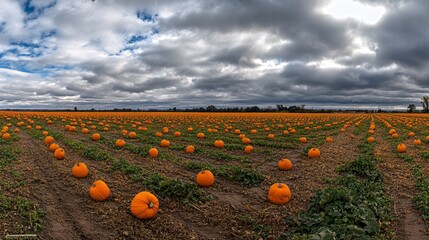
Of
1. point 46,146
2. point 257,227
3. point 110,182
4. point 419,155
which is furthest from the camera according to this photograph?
point 46,146

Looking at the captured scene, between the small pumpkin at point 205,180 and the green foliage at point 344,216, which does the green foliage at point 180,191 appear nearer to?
the small pumpkin at point 205,180

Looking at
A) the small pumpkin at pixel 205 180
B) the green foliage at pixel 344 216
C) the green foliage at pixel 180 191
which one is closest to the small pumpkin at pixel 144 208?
the green foliage at pixel 180 191

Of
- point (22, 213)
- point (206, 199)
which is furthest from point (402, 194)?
point (22, 213)

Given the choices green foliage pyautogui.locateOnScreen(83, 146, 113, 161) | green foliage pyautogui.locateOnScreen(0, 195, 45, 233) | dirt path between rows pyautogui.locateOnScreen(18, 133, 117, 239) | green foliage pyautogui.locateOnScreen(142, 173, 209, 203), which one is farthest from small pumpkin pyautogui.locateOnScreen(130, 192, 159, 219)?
green foliage pyautogui.locateOnScreen(83, 146, 113, 161)

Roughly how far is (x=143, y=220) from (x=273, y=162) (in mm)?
6747

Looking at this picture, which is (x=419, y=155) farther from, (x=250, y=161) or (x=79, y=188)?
(x=79, y=188)

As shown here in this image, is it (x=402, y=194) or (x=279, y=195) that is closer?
(x=279, y=195)

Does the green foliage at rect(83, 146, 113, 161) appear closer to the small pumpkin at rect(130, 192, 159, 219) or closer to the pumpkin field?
the pumpkin field

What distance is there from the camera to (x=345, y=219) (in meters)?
5.32

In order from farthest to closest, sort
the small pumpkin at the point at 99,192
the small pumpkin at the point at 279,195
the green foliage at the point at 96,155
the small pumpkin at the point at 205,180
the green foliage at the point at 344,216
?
the green foliage at the point at 96,155 < the small pumpkin at the point at 205,180 < the small pumpkin at the point at 279,195 < the small pumpkin at the point at 99,192 < the green foliage at the point at 344,216

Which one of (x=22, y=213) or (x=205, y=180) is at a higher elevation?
(x=205, y=180)

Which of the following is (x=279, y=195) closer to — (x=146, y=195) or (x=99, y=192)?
(x=146, y=195)

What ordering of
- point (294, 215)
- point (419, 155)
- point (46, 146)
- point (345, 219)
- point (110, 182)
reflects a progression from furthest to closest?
point (46, 146)
point (419, 155)
point (110, 182)
point (294, 215)
point (345, 219)

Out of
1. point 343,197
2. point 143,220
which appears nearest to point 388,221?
point 343,197
